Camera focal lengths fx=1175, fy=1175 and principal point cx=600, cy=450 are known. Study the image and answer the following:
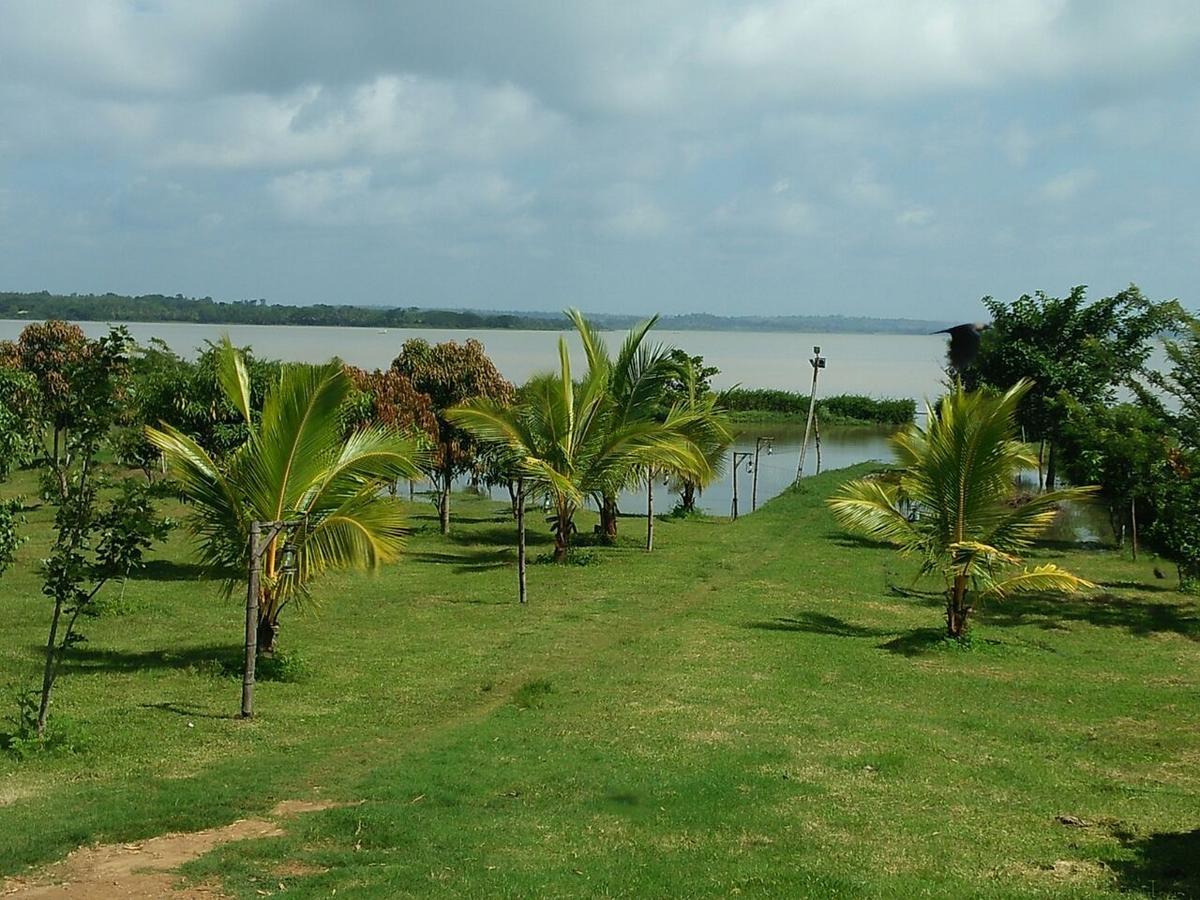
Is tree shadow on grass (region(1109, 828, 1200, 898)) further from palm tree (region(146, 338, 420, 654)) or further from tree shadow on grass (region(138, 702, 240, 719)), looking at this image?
palm tree (region(146, 338, 420, 654))

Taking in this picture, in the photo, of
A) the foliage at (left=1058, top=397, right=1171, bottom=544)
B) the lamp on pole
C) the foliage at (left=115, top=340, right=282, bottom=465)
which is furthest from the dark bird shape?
the lamp on pole

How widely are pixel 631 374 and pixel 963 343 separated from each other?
1528cm

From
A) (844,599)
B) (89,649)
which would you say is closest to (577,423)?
(844,599)

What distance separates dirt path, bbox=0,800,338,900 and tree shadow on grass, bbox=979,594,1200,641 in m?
12.0

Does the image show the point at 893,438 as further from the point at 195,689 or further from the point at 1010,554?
the point at 195,689

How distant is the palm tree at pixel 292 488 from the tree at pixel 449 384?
12.2 metres

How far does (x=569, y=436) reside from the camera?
69.9 ft

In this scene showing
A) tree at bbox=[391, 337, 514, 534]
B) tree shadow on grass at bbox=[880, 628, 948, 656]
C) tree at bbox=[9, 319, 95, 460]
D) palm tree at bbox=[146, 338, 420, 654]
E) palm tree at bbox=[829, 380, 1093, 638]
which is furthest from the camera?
tree at bbox=[9, 319, 95, 460]

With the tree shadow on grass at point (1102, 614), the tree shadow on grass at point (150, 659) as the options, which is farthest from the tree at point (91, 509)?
the tree shadow on grass at point (1102, 614)

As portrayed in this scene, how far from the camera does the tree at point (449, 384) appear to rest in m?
25.0

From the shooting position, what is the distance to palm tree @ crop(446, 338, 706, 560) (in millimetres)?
20703

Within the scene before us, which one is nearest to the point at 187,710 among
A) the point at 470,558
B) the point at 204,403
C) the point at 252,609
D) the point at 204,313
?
the point at 252,609

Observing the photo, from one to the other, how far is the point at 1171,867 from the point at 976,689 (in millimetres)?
5680

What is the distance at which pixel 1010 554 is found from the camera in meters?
→ 15.4
